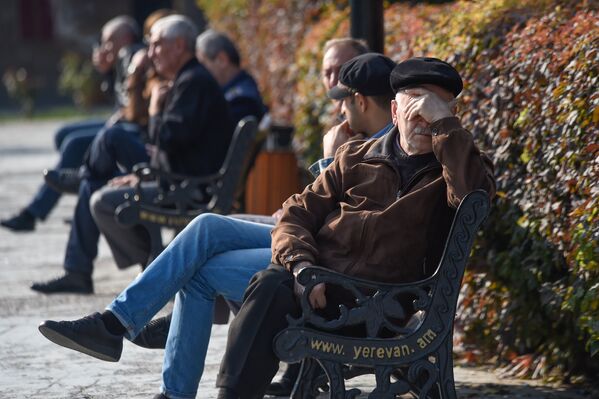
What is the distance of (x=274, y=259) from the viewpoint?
14.6 feet

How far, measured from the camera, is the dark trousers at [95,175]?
7.80 m

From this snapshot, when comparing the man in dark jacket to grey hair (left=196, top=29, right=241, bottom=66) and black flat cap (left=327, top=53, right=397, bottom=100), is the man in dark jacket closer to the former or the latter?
grey hair (left=196, top=29, right=241, bottom=66)

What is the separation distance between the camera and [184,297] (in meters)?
4.77

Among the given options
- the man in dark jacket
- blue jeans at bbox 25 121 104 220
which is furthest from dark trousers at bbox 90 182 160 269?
blue jeans at bbox 25 121 104 220

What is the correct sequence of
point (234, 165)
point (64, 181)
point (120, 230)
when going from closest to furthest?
point (234, 165) < point (120, 230) < point (64, 181)

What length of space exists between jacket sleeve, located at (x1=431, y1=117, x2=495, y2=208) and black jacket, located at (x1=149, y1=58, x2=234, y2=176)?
3108 mm

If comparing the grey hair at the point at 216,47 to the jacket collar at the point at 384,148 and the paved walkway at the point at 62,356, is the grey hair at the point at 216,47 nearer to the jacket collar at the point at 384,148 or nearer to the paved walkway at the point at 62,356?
the paved walkway at the point at 62,356

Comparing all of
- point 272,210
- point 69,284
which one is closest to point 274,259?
point 69,284

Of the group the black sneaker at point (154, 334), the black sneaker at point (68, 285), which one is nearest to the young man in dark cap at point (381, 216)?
the black sneaker at point (154, 334)

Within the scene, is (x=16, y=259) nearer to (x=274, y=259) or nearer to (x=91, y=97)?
(x=274, y=259)

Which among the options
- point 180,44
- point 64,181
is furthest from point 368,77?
point 64,181

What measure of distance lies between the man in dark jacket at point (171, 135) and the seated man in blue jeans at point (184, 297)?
2442mm

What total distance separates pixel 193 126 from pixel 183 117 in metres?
0.07

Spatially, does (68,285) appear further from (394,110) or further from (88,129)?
(394,110)
